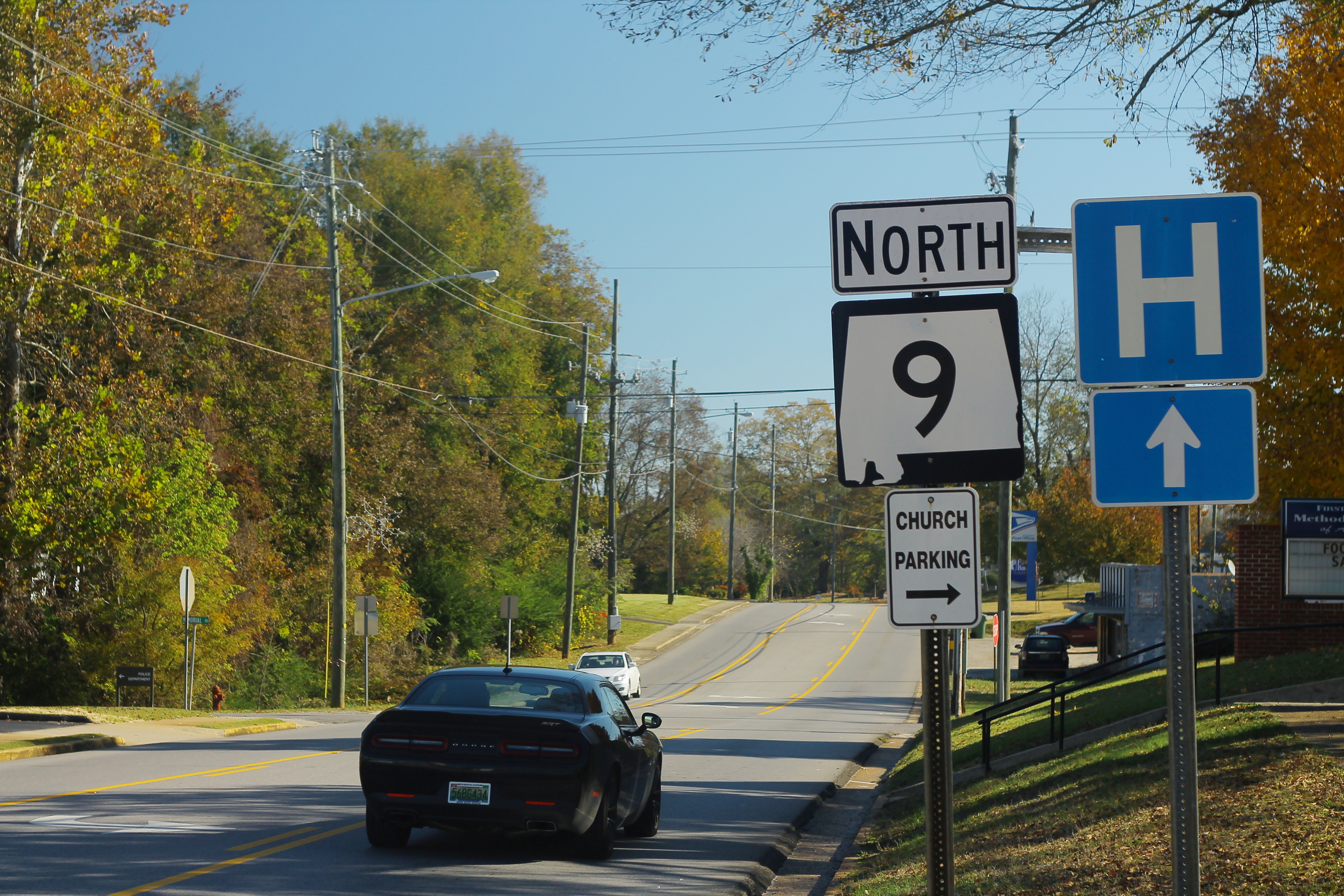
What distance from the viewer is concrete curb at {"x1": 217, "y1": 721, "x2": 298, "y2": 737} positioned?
23953 millimetres

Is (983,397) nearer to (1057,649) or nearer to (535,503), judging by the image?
(1057,649)

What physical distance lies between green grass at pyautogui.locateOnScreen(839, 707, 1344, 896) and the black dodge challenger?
2155mm

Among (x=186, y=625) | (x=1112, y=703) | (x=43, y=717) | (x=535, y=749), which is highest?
(x=535, y=749)

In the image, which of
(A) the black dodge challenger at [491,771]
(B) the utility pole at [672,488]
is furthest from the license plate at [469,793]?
→ (B) the utility pole at [672,488]

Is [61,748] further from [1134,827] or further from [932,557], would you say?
[932,557]

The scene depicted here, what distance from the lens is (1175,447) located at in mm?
4289

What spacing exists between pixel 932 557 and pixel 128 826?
9457 mm

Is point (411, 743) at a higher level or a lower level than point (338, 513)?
lower

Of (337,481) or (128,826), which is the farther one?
(337,481)

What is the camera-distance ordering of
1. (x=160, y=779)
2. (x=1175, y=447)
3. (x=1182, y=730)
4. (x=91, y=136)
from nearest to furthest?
(x=1182, y=730) < (x=1175, y=447) < (x=160, y=779) < (x=91, y=136)

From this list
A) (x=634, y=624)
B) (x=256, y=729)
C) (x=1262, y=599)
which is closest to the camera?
(x=256, y=729)

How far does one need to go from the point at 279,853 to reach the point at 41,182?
2106 centimetres

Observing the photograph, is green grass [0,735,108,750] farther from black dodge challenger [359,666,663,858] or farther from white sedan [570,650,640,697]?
white sedan [570,650,640,697]

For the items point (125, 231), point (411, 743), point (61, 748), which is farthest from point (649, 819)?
point (125, 231)
